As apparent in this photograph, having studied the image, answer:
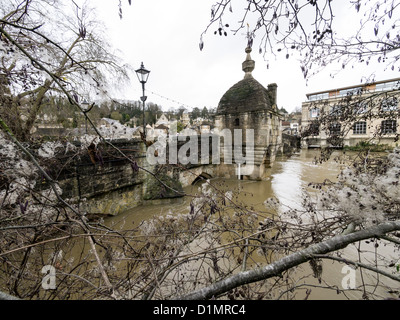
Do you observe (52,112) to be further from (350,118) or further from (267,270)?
(350,118)

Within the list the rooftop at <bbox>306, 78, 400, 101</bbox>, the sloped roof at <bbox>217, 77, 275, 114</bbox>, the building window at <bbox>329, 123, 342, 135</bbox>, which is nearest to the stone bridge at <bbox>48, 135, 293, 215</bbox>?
the building window at <bbox>329, 123, 342, 135</bbox>

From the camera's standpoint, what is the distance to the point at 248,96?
1129cm

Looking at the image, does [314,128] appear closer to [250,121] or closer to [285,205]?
[285,205]

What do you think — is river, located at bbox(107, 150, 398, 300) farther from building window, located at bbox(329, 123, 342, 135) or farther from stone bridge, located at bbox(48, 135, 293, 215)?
building window, located at bbox(329, 123, 342, 135)

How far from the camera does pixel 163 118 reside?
6412 centimetres

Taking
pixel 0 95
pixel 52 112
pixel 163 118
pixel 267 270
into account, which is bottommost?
pixel 267 270

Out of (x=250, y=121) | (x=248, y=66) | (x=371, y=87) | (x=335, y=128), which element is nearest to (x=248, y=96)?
(x=250, y=121)

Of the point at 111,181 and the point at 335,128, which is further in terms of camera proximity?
the point at 111,181

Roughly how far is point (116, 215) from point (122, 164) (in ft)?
6.42

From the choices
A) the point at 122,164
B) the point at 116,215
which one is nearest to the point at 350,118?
the point at 122,164

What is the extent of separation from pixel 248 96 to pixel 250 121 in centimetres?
170

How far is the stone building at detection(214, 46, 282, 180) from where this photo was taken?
10867 mm

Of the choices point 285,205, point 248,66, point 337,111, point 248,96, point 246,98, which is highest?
point 248,66
